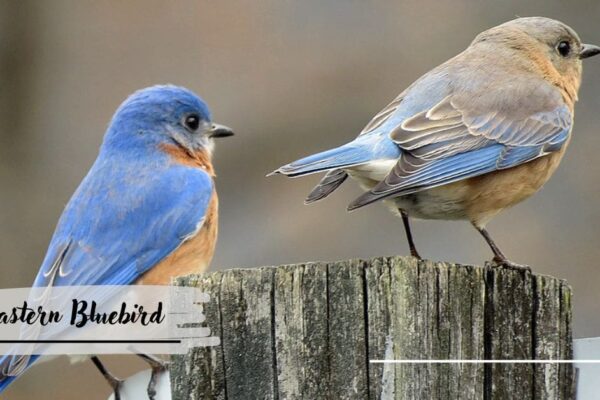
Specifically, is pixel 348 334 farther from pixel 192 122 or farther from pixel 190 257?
pixel 192 122

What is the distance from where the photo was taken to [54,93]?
8.70 meters

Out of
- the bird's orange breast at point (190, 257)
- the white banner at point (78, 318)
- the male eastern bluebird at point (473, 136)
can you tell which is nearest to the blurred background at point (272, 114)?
the male eastern bluebird at point (473, 136)

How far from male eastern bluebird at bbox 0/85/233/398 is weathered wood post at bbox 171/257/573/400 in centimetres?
135

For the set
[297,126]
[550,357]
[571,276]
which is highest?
[297,126]

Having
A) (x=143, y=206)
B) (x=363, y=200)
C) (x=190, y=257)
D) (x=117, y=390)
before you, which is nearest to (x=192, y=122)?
(x=143, y=206)

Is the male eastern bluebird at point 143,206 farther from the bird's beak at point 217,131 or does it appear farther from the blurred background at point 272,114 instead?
the blurred background at point 272,114

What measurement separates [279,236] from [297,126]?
2.52ft

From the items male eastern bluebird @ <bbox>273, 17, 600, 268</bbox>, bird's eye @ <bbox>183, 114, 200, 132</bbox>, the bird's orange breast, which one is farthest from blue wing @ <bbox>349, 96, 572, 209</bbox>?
bird's eye @ <bbox>183, 114, 200, 132</bbox>

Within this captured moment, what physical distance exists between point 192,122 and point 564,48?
1.94 meters

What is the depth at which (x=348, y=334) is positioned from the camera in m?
3.17

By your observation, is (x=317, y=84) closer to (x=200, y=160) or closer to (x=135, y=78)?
(x=135, y=78)

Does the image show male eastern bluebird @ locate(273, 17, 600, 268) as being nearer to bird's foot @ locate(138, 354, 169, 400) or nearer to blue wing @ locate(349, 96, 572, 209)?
blue wing @ locate(349, 96, 572, 209)

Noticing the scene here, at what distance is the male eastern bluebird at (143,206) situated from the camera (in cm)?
499

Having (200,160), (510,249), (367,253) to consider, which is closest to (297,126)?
(367,253)
